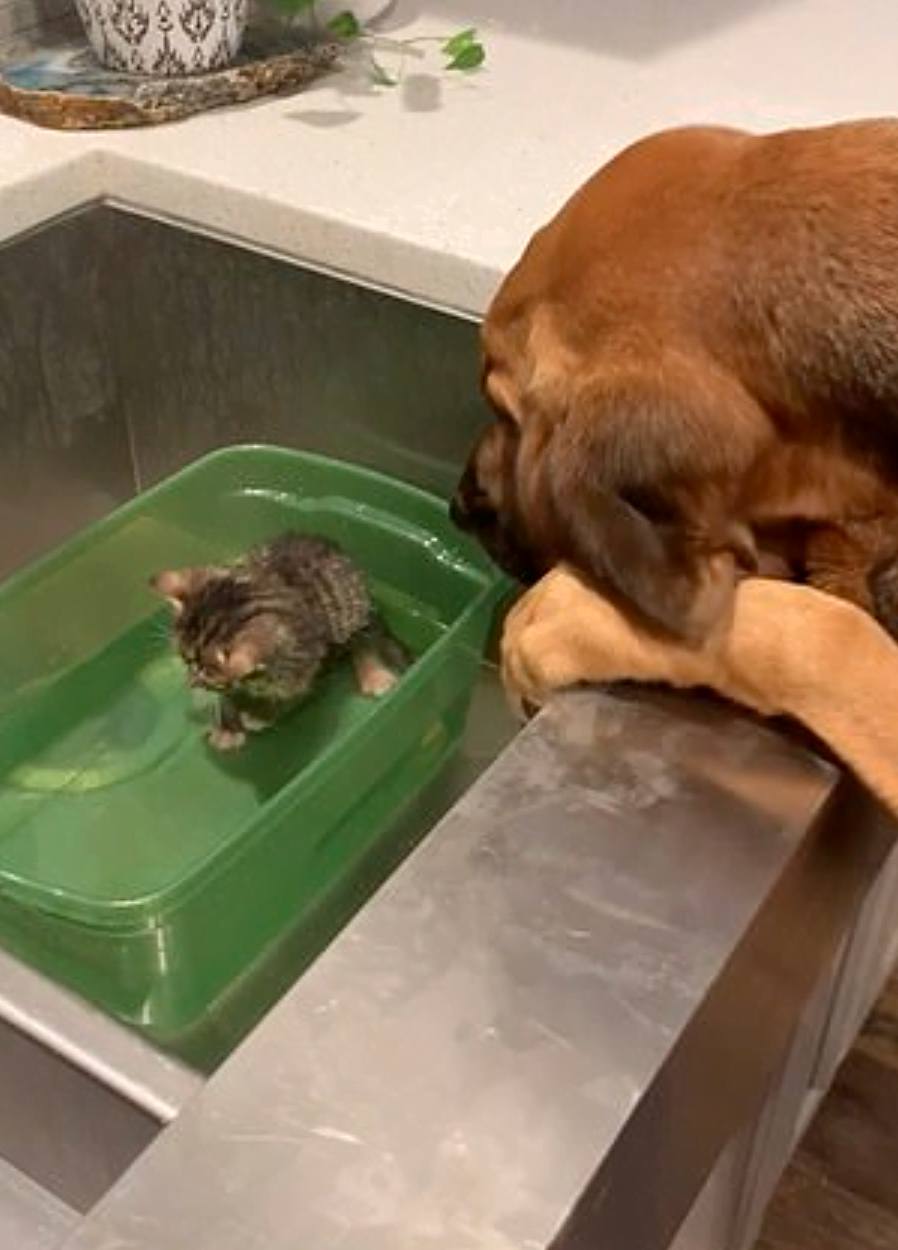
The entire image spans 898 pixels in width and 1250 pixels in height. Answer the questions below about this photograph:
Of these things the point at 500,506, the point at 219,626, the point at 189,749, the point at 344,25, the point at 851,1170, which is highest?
the point at 344,25

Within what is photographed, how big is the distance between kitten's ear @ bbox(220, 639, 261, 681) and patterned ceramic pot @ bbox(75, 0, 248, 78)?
0.47 metres

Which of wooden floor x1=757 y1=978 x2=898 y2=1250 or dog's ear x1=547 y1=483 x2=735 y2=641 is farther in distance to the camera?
wooden floor x1=757 y1=978 x2=898 y2=1250

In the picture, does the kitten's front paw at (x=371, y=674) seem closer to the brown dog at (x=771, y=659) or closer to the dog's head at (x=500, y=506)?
the dog's head at (x=500, y=506)

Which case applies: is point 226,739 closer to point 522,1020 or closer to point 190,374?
point 190,374

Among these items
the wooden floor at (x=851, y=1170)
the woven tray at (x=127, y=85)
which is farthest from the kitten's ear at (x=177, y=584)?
the wooden floor at (x=851, y=1170)

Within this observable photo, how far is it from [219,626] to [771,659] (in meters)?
0.56

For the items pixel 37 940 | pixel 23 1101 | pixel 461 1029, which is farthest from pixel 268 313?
pixel 461 1029

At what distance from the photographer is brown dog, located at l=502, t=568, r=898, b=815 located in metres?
0.72

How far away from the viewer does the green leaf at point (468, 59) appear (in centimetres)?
140

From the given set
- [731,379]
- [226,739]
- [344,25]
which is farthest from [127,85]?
[731,379]

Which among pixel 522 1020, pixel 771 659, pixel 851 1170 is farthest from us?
pixel 851 1170

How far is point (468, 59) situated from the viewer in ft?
4.58

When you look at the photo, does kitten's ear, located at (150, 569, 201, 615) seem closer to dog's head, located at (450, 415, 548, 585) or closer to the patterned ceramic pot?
dog's head, located at (450, 415, 548, 585)

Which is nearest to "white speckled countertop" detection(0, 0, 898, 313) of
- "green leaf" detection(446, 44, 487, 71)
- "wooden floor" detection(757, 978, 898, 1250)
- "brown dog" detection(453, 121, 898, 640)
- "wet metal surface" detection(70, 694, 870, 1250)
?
"green leaf" detection(446, 44, 487, 71)
